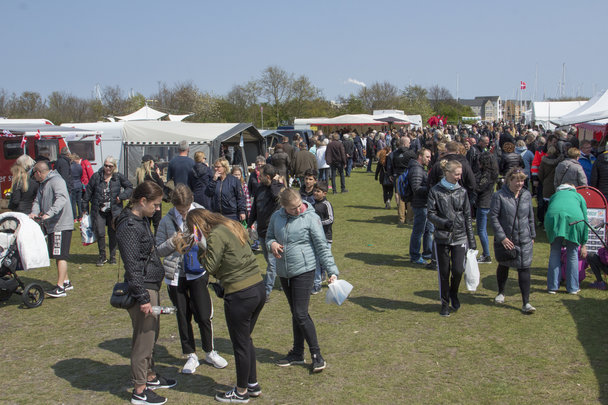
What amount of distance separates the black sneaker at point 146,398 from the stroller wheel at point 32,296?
131 inches

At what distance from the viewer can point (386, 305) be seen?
22.9ft

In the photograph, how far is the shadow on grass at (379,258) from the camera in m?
9.05

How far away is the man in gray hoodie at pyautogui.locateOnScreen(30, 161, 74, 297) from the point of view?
23.8 ft

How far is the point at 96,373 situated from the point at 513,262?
15.1 feet

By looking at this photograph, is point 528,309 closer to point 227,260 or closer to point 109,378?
point 227,260

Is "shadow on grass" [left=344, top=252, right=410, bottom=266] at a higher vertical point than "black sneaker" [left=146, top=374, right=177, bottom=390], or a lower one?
higher

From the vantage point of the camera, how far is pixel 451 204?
6.30 m

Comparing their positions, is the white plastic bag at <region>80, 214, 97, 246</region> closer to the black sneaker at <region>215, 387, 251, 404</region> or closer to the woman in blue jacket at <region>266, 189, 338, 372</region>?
the woman in blue jacket at <region>266, 189, 338, 372</region>

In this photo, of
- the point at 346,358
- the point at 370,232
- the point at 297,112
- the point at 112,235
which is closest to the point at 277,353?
the point at 346,358

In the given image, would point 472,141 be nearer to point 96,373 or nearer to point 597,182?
point 597,182

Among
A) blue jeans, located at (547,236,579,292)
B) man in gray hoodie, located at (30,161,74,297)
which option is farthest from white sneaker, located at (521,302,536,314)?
man in gray hoodie, located at (30,161,74,297)

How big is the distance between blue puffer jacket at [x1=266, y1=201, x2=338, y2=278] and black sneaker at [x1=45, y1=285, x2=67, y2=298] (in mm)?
4088

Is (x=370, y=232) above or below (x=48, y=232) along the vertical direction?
below

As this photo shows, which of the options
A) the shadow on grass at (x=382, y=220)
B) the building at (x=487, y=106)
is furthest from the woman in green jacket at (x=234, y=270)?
the building at (x=487, y=106)
